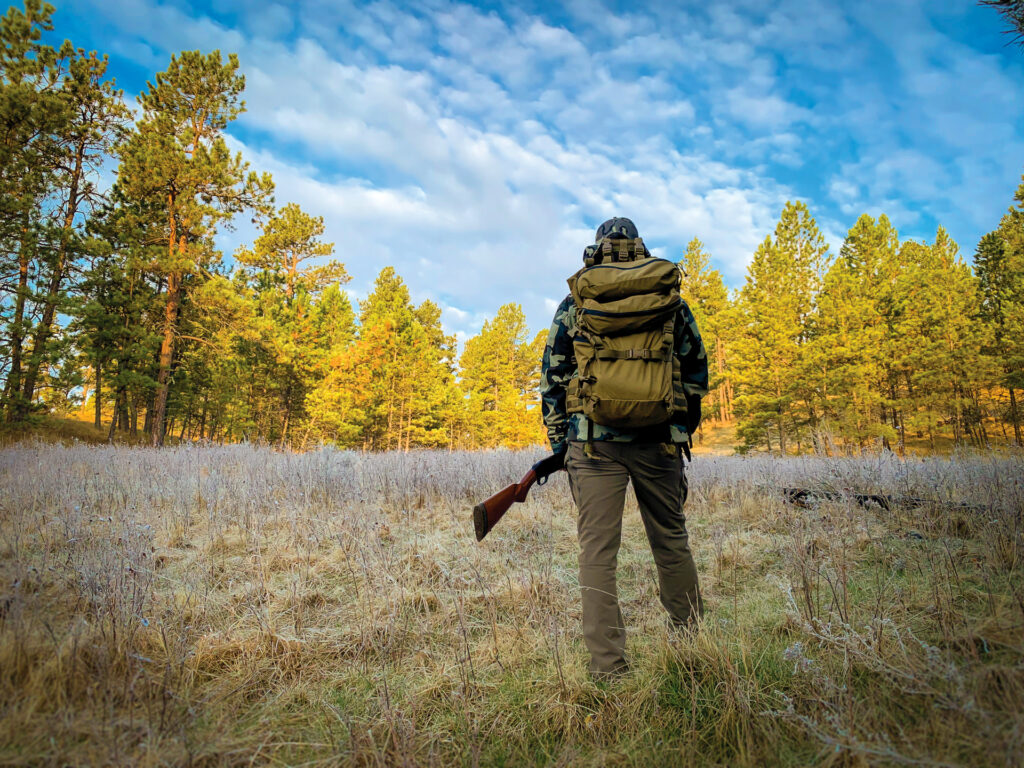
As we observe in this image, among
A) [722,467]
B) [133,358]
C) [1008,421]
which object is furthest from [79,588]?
[1008,421]

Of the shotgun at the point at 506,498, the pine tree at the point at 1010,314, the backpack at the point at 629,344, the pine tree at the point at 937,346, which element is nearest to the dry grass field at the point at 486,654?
the shotgun at the point at 506,498

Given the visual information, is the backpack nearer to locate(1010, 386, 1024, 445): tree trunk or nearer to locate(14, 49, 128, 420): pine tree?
locate(14, 49, 128, 420): pine tree

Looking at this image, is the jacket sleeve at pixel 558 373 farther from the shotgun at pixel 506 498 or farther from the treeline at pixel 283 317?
the treeline at pixel 283 317

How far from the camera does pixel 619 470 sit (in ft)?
7.32

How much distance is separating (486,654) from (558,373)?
1.57 meters

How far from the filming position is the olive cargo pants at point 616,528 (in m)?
2.07

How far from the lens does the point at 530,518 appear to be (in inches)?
194

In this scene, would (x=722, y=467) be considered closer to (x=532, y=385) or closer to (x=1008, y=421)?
(x=1008, y=421)

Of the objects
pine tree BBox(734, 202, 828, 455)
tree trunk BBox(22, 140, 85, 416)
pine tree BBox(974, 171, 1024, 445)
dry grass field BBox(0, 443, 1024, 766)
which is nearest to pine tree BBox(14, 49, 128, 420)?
tree trunk BBox(22, 140, 85, 416)

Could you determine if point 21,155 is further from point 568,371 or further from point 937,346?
point 937,346

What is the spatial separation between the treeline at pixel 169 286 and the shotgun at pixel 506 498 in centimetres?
1596

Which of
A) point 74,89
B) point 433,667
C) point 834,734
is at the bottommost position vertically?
point 433,667

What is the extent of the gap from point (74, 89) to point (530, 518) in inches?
809

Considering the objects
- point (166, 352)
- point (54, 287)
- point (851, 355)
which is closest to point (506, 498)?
point (166, 352)
